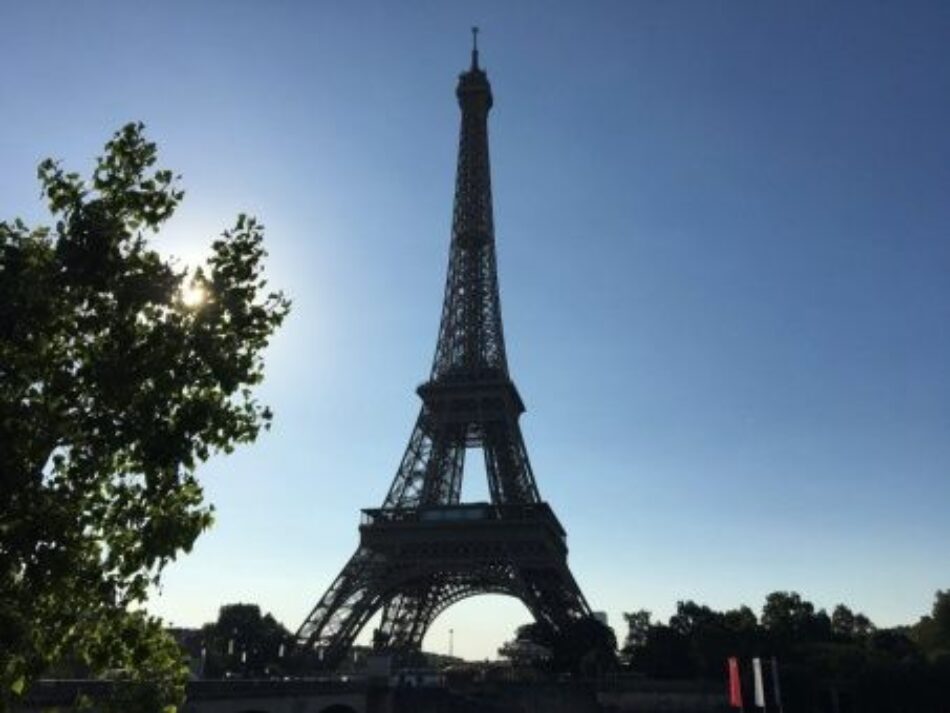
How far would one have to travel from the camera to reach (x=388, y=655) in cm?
8056

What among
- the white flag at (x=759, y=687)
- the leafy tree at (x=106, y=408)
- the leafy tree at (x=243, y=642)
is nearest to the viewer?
the leafy tree at (x=106, y=408)

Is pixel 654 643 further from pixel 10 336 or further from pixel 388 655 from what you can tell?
pixel 10 336

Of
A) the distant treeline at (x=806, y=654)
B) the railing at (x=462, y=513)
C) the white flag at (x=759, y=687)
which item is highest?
the railing at (x=462, y=513)

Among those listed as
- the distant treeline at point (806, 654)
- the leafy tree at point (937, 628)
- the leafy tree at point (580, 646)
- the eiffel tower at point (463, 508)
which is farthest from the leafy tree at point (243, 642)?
the leafy tree at point (937, 628)

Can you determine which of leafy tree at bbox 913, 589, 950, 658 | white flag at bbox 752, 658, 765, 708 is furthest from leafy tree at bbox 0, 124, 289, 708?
leafy tree at bbox 913, 589, 950, 658

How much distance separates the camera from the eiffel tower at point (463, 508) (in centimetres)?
7712

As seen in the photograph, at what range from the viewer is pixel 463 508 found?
79.6 m

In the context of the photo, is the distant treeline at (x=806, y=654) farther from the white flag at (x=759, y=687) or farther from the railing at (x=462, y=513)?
the white flag at (x=759, y=687)

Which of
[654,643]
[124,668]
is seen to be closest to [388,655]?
[654,643]

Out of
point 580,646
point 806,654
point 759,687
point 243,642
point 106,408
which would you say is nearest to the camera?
point 106,408

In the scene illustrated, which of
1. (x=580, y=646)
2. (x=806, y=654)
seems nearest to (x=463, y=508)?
(x=580, y=646)

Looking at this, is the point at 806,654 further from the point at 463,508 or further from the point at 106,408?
the point at 106,408

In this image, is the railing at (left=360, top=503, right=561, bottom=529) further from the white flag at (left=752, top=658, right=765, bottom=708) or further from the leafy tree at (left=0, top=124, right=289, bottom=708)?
the leafy tree at (left=0, top=124, right=289, bottom=708)

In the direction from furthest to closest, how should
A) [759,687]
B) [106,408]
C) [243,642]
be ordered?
[243,642] → [759,687] → [106,408]
